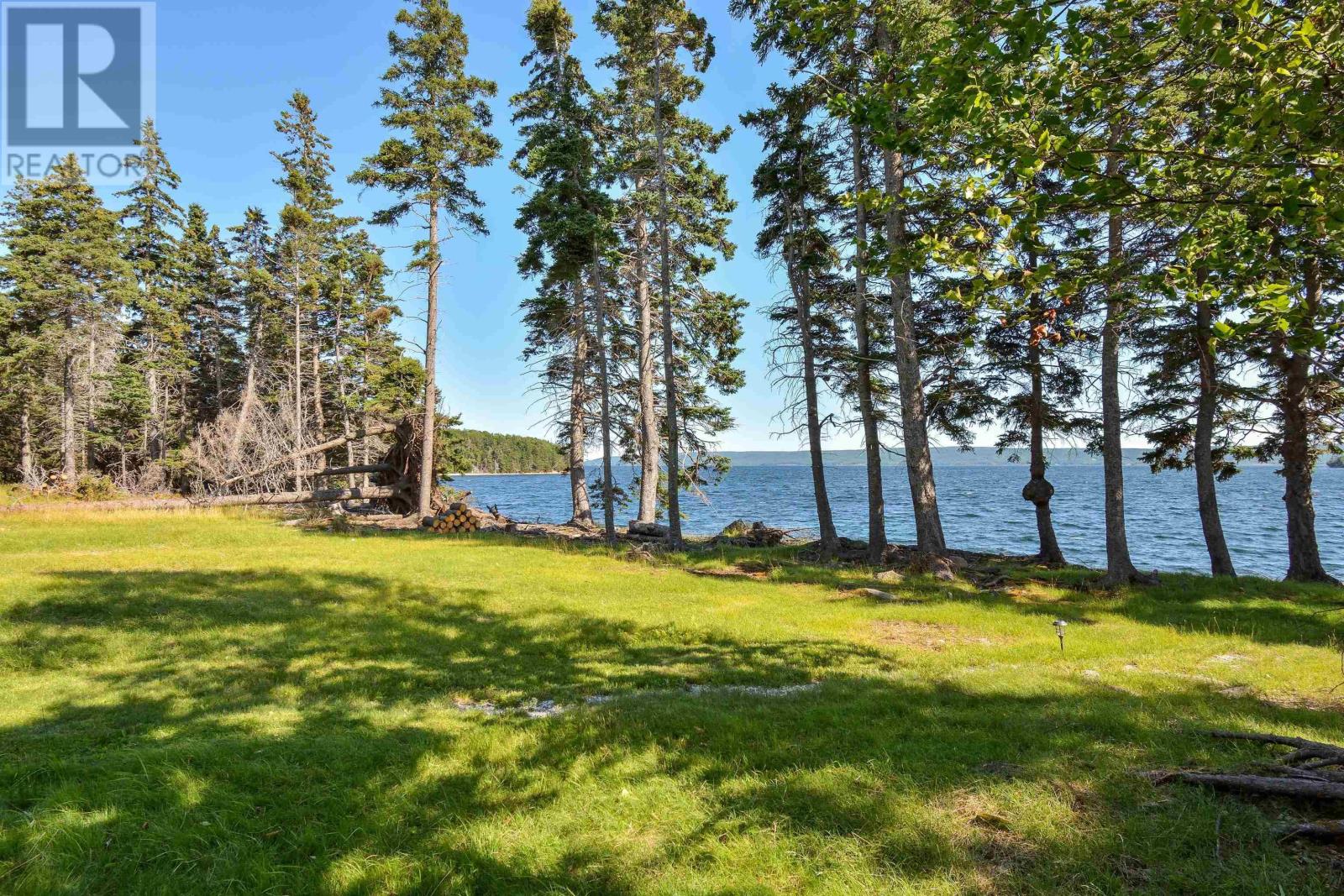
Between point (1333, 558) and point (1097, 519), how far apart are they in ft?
41.5

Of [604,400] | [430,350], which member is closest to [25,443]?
[430,350]

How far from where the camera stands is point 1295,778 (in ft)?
11.4

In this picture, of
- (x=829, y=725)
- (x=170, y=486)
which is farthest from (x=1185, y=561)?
(x=170, y=486)

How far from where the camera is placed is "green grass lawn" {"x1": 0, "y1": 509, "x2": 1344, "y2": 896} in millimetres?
3170

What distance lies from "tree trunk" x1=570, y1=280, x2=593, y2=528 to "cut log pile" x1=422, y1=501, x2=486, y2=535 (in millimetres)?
4018

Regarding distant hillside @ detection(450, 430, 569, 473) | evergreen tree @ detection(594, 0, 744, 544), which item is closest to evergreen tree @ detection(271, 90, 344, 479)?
evergreen tree @ detection(594, 0, 744, 544)

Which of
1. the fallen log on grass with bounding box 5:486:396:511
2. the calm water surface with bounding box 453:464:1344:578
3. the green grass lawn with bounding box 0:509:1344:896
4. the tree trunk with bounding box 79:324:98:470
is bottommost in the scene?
the calm water surface with bounding box 453:464:1344:578

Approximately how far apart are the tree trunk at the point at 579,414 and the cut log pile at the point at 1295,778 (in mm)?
20376

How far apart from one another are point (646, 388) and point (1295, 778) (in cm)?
1961

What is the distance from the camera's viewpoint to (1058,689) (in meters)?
6.08

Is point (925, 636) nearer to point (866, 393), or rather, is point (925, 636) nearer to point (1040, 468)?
point (866, 393)

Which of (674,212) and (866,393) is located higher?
(674,212)

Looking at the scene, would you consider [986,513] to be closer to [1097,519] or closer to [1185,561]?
[1097,519]

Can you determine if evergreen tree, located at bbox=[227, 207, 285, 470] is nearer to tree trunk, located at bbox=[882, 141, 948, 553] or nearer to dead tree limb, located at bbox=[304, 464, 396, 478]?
dead tree limb, located at bbox=[304, 464, 396, 478]
